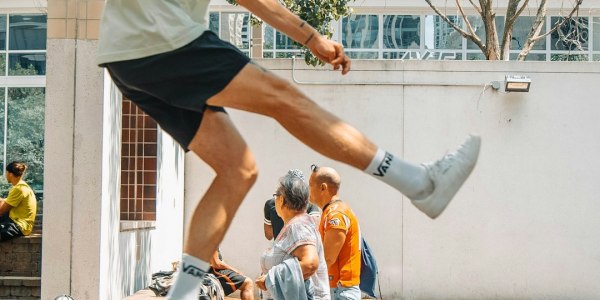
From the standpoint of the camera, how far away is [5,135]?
21.2m

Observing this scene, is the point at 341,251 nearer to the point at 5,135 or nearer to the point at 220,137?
the point at 220,137

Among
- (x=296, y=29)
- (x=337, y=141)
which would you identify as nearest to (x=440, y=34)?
(x=296, y=29)

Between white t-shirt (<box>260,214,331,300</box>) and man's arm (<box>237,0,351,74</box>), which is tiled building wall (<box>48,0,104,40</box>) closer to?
white t-shirt (<box>260,214,331,300</box>)

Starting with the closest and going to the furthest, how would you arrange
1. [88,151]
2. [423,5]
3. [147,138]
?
[88,151], [147,138], [423,5]

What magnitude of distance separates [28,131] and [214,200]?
17997 mm

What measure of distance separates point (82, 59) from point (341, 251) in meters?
4.10

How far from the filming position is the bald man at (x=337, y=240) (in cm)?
734

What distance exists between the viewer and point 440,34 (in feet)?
78.3

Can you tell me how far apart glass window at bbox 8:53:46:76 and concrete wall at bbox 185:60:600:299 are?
8635 millimetres

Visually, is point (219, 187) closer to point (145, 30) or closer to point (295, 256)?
point (145, 30)

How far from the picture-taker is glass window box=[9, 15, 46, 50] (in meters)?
22.7

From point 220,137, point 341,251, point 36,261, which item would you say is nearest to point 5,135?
point 36,261

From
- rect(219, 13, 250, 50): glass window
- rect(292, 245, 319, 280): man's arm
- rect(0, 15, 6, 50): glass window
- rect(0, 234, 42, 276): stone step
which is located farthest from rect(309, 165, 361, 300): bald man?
rect(0, 15, 6, 50): glass window

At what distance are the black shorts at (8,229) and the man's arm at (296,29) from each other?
30.5 ft
